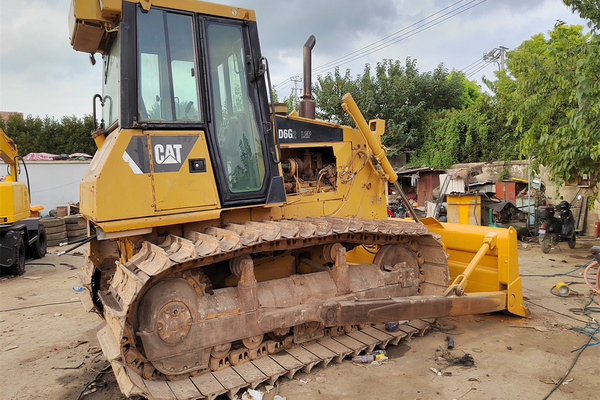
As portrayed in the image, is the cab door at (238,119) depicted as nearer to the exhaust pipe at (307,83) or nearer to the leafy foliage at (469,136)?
the exhaust pipe at (307,83)

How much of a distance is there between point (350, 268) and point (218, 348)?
1.61 meters

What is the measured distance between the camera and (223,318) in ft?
11.3

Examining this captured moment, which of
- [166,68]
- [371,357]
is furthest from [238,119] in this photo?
[371,357]

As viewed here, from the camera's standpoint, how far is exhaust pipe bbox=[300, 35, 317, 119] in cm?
533

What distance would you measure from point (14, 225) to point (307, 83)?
290 inches

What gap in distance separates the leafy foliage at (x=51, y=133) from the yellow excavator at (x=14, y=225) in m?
16.5

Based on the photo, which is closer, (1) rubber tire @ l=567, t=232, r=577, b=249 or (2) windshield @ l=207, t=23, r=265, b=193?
(2) windshield @ l=207, t=23, r=265, b=193

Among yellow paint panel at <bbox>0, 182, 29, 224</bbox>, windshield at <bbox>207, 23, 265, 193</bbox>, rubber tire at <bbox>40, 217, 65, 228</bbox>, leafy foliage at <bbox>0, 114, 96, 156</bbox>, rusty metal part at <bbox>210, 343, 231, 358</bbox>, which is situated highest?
leafy foliage at <bbox>0, 114, 96, 156</bbox>

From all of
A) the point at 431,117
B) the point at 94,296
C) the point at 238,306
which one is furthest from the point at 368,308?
the point at 431,117

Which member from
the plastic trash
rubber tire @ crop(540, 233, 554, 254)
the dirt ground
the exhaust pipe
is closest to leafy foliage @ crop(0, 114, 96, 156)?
the dirt ground

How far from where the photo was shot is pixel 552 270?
770 centimetres

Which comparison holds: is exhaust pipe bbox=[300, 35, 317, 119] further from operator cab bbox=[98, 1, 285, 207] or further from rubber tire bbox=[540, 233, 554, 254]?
rubber tire bbox=[540, 233, 554, 254]

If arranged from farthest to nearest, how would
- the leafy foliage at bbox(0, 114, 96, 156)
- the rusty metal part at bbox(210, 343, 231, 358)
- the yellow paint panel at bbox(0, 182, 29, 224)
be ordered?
the leafy foliage at bbox(0, 114, 96, 156) → the yellow paint panel at bbox(0, 182, 29, 224) → the rusty metal part at bbox(210, 343, 231, 358)

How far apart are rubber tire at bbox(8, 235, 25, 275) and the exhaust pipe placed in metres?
6.72
